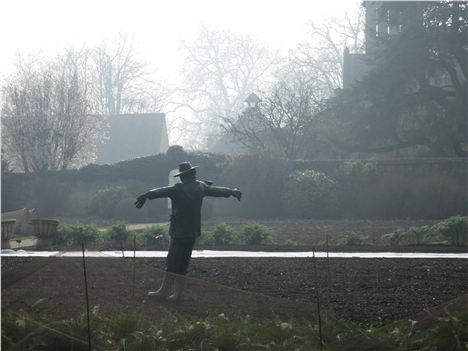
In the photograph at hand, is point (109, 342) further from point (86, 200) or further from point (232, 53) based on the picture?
point (232, 53)

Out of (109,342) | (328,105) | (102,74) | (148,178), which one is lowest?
(109,342)

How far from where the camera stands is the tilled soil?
6.60 metres

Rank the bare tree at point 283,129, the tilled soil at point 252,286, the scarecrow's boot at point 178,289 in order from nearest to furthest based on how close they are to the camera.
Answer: the tilled soil at point 252,286
the scarecrow's boot at point 178,289
the bare tree at point 283,129

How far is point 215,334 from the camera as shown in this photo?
Result: 6328 mm

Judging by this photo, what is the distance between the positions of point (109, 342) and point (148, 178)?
→ 32.8 meters

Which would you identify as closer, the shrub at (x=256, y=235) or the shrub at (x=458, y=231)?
the shrub at (x=458, y=231)

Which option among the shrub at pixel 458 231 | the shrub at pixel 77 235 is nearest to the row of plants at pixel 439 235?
the shrub at pixel 458 231

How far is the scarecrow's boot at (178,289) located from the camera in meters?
6.71

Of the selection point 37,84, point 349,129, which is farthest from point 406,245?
point 37,84

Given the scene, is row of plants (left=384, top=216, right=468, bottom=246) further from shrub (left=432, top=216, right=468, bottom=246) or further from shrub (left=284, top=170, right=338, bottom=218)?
shrub (left=284, top=170, right=338, bottom=218)

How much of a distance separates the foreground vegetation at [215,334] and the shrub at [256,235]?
1409 cm

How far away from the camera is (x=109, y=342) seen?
635 cm

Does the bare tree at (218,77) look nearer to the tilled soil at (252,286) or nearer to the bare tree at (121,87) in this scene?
the bare tree at (121,87)

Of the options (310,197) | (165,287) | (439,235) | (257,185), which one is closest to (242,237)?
(439,235)
